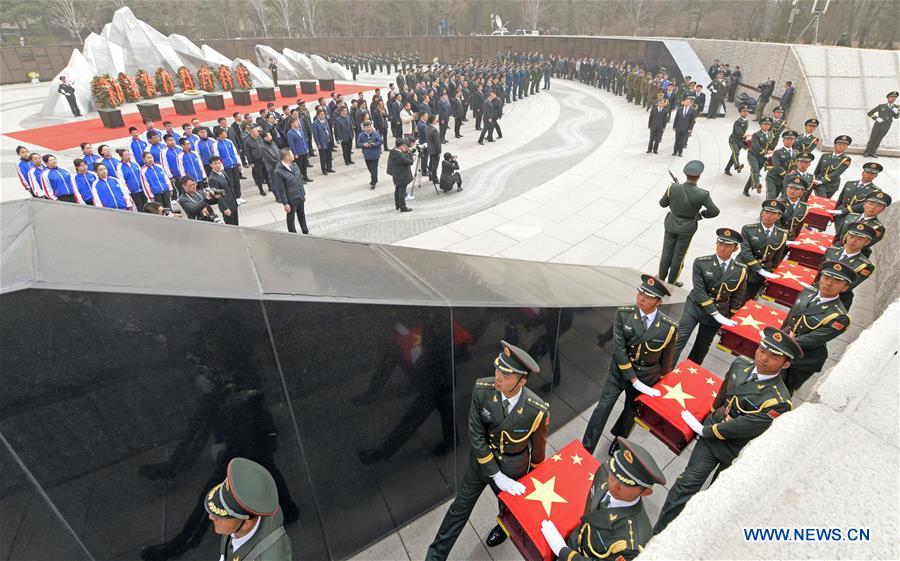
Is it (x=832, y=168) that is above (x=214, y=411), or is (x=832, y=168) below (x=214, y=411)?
below

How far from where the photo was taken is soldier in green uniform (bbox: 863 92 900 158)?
11920 millimetres

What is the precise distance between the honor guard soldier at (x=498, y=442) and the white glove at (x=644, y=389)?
3.84 ft

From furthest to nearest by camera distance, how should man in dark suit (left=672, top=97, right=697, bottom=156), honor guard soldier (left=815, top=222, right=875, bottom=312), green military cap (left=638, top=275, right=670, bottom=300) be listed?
man in dark suit (left=672, top=97, right=697, bottom=156) < honor guard soldier (left=815, top=222, right=875, bottom=312) < green military cap (left=638, top=275, right=670, bottom=300)

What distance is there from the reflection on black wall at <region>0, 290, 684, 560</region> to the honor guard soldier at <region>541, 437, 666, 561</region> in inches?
50.1

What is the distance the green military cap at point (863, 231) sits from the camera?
15.8ft

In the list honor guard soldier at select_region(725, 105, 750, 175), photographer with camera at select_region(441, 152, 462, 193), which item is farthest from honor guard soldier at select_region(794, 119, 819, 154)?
photographer with camera at select_region(441, 152, 462, 193)

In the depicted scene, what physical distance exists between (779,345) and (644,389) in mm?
1034

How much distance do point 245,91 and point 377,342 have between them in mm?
24338

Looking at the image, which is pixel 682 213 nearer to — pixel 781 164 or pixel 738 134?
pixel 781 164

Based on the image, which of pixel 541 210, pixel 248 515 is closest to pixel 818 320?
pixel 248 515

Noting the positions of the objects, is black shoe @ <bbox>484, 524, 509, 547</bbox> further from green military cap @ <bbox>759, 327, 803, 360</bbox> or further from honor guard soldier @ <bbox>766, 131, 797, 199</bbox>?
honor guard soldier @ <bbox>766, 131, 797, 199</bbox>

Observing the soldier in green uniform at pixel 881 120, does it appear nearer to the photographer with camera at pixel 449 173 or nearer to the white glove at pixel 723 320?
the photographer with camera at pixel 449 173

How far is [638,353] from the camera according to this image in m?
3.71

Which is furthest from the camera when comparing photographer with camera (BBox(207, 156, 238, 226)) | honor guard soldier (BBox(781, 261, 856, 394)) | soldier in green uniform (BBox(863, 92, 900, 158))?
soldier in green uniform (BBox(863, 92, 900, 158))
